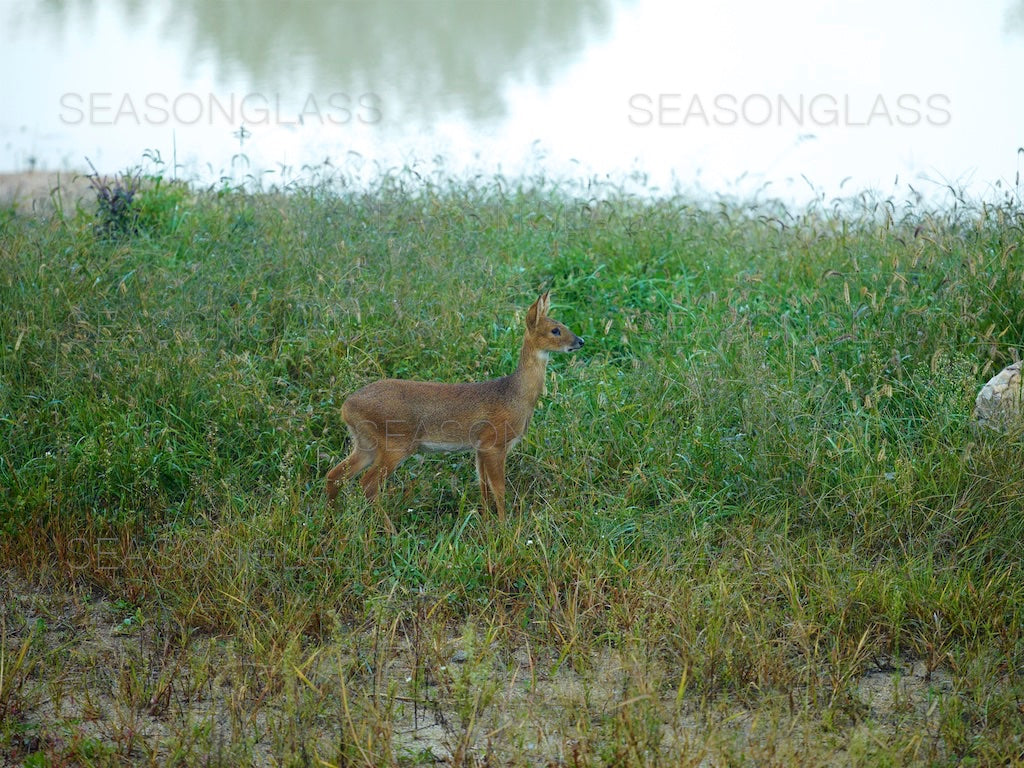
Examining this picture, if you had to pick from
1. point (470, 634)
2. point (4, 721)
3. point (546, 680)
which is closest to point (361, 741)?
point (470, 634)

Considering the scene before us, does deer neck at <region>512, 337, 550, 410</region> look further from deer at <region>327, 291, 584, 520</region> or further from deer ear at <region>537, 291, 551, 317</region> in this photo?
deer ear at <region>537, 291, 551, 317</region>

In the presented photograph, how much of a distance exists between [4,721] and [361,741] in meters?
1.46

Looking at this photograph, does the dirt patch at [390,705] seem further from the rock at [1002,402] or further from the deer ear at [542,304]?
the deer ear at [542,304]

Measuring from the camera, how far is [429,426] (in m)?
6.15

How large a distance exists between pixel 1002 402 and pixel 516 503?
2665 mm

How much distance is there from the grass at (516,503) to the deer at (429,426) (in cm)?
22

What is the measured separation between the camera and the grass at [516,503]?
4582 mm

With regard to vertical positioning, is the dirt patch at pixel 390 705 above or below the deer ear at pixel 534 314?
below

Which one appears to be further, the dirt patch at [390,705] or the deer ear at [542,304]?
the deer ear at [542,304]

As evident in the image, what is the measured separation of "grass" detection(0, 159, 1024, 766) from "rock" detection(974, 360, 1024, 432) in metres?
0.13

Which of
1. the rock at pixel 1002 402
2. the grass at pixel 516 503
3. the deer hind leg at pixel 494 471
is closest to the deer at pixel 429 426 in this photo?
the deer hind leg at pixel 494 471

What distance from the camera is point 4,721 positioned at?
4.54 m

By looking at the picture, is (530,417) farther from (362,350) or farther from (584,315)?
(584,315)

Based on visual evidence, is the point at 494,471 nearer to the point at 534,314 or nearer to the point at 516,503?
the point at 516,503
